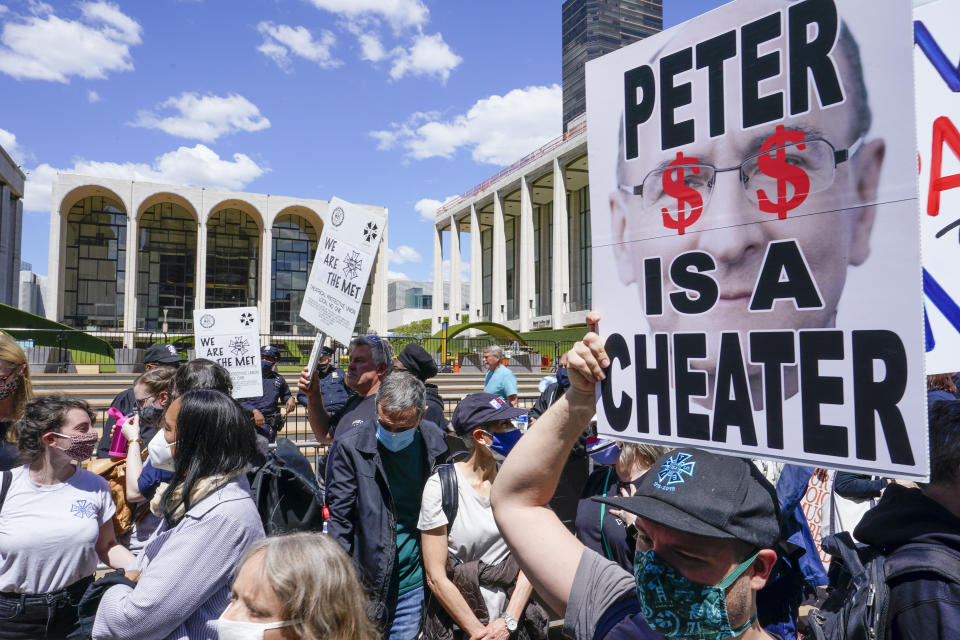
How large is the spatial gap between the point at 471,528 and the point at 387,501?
1.53 feet

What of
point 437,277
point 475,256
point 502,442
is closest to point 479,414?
point 502,442

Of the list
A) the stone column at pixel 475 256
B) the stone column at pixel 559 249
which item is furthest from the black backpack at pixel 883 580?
the stone column at pixel 475 256

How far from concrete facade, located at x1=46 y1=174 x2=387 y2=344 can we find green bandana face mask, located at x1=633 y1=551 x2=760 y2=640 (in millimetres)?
39075

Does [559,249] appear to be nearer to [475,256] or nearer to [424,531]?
[475,256]

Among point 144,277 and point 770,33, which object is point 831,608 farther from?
point 144,277

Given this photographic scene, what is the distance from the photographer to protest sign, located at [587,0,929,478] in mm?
1463

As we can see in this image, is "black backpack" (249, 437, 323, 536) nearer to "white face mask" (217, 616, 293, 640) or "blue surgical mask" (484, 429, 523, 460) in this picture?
"blue surgical mask" (484, 429, 523, 460)

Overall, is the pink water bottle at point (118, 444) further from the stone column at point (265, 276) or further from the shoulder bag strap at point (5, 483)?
the stone column at point (265, 276)

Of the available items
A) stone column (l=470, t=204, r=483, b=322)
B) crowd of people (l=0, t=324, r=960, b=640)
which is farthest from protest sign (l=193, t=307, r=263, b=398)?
stone column (l=470, t=204, r=483, b=322)

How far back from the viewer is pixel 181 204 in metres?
41.8

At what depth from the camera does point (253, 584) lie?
Result: 193 centimetres

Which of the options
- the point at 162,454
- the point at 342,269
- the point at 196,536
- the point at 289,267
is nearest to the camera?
the point at 196,536

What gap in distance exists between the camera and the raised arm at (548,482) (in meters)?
1.88

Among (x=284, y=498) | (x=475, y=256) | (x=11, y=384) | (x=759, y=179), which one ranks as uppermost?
(x=475, y=256)
